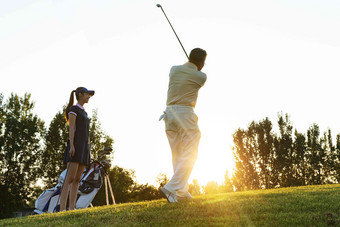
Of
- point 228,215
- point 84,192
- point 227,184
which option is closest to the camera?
point 228,215

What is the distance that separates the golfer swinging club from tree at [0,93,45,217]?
37373 millimetres

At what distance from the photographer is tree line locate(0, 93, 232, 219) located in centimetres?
3828

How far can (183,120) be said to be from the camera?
5.62 metres

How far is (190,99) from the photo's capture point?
5781 millimetres

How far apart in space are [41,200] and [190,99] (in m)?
5.99

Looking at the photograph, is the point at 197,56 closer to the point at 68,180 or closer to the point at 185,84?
the point at 185,84

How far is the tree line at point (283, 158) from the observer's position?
1578 inches

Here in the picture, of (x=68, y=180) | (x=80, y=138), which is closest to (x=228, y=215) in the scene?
(x=68, y=180)

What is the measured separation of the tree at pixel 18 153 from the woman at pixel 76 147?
34842mm

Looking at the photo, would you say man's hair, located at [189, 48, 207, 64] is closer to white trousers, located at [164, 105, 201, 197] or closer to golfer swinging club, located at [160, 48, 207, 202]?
golfer swinging club, located at [160, 48, 207, 202]

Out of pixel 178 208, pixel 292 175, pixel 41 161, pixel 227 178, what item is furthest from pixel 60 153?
pixel 178 208

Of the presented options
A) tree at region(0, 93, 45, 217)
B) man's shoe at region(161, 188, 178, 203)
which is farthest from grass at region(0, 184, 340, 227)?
tree at region(0, 93, 45, 217)

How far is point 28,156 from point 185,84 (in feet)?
128

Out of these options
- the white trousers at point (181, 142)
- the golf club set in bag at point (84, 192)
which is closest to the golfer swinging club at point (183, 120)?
the white trousers at point (181, 142)
